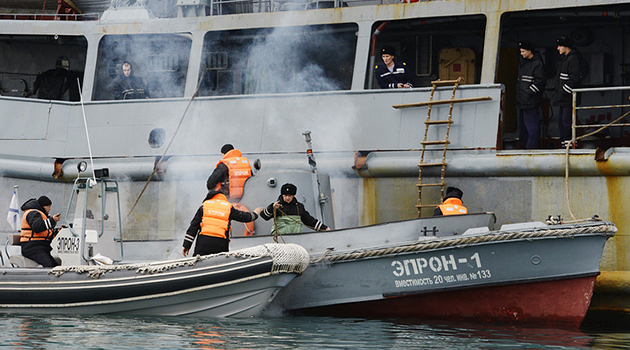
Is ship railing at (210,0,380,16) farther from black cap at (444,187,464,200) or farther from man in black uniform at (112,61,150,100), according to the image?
black cap at (444,187,464,200)

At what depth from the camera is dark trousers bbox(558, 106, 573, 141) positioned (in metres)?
10.5

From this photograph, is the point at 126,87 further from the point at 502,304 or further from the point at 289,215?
the point at 502,304

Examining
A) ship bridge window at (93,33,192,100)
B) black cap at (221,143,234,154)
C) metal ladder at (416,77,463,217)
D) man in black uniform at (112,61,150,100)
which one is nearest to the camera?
metal ladder at (416,77,463,217)

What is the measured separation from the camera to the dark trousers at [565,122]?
34.6 ft

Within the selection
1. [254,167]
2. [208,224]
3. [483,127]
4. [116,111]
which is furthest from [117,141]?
[483,127]

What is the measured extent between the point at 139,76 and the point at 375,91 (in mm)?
3861

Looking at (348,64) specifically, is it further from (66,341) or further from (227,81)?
(66,341)

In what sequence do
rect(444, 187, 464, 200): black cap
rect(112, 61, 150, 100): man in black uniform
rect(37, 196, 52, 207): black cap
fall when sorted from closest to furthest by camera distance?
rect(37, 196, 52, 207): black cap, rect(444, 187, 464, 200): black cap, rect(112, 61, 150, 100): man in black uniform

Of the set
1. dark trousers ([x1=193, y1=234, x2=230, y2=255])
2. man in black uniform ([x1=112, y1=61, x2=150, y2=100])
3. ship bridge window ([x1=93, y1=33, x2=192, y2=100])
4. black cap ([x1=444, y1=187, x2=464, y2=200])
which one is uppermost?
ship bridge window ([x1=93, y1=33, x2=192, y2=100])

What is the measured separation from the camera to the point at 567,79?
10.5 m

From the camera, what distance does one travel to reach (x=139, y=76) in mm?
12867

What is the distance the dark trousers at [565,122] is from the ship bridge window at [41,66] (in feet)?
23.3

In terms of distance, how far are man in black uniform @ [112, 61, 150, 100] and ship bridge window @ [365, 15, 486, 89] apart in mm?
3315

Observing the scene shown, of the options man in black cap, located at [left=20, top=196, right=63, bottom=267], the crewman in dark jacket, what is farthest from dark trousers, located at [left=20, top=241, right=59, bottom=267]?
the crewman in dark jacket
